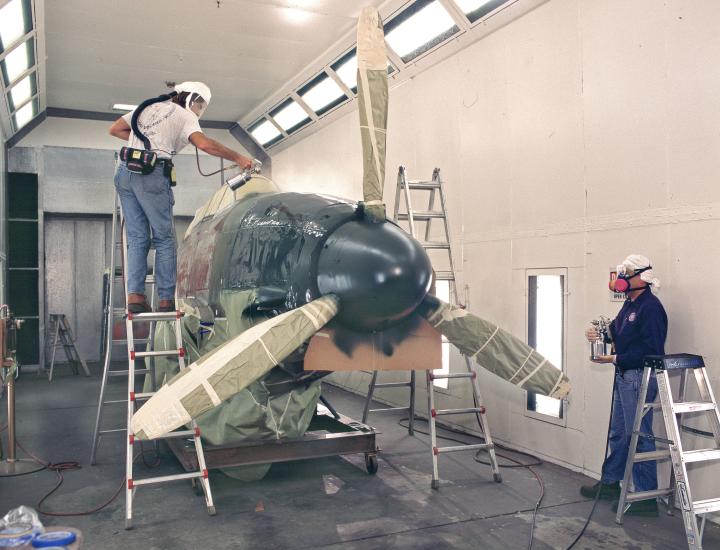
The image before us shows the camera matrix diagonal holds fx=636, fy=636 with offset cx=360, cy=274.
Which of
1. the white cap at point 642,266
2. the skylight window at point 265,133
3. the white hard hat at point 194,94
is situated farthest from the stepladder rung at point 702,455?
the skylight window at point 265,133

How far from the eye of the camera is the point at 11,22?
209 inches

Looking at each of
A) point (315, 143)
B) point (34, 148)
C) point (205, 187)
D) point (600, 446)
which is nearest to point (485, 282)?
point (600, 446)

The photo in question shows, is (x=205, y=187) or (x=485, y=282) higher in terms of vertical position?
(x=205, y=187)

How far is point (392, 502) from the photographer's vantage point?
372cm

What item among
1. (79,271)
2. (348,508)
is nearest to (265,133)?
(79,271)

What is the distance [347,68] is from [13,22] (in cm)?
314

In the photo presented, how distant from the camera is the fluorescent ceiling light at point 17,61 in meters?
6.00

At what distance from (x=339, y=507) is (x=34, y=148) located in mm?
7773

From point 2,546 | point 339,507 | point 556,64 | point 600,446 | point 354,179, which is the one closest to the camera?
point 2,546

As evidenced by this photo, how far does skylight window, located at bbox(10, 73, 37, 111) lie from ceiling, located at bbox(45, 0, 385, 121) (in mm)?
241

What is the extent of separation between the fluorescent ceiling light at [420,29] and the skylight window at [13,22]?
123 inches

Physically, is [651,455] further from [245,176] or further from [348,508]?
[245,176]

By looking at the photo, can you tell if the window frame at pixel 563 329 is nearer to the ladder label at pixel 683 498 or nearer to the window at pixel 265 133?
the ladder label at pixel 683 498

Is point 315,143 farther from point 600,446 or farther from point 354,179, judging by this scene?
point 600,446
